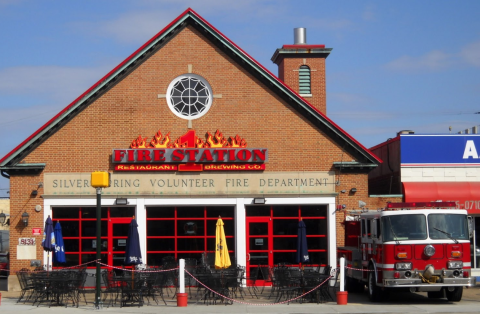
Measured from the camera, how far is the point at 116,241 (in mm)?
24469

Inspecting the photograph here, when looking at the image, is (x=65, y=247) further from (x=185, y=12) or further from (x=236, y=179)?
(x=185, y=12)

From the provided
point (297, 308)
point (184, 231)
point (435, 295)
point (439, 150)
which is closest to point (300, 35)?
point (439, 150)

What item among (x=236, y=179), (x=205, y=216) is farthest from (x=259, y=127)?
(x=205, y=216)

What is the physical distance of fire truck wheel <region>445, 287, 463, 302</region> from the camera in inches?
766

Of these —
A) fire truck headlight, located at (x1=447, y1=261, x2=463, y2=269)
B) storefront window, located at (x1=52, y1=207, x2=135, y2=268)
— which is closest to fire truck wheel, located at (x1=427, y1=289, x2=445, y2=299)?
fire truck headlight, located at (x1=447, y1=261, x2=463, y2=269)

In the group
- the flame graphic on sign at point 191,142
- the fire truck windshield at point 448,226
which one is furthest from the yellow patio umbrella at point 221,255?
the fire truck windshield at point 448,226

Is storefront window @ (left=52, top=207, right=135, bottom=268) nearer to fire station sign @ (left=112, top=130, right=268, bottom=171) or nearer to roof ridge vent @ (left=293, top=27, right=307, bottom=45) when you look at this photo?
fire station sign @ (left=112, top=130, right=268, bottom=171)

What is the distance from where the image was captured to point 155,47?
→ 24734 millimetres

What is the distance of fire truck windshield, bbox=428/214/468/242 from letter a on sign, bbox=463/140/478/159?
7.06 metres

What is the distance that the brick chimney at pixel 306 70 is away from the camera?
32.5 metres

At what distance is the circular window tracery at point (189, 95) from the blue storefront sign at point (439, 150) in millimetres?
7332

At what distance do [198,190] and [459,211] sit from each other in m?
9.08

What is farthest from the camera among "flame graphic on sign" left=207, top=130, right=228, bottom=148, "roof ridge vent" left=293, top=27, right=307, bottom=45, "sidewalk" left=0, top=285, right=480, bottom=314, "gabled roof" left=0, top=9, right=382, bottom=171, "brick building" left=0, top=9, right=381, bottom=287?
"roof ridge vent" left=293, top=27, right=307, bottom=45

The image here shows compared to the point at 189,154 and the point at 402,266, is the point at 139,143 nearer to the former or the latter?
the point at 189,154
